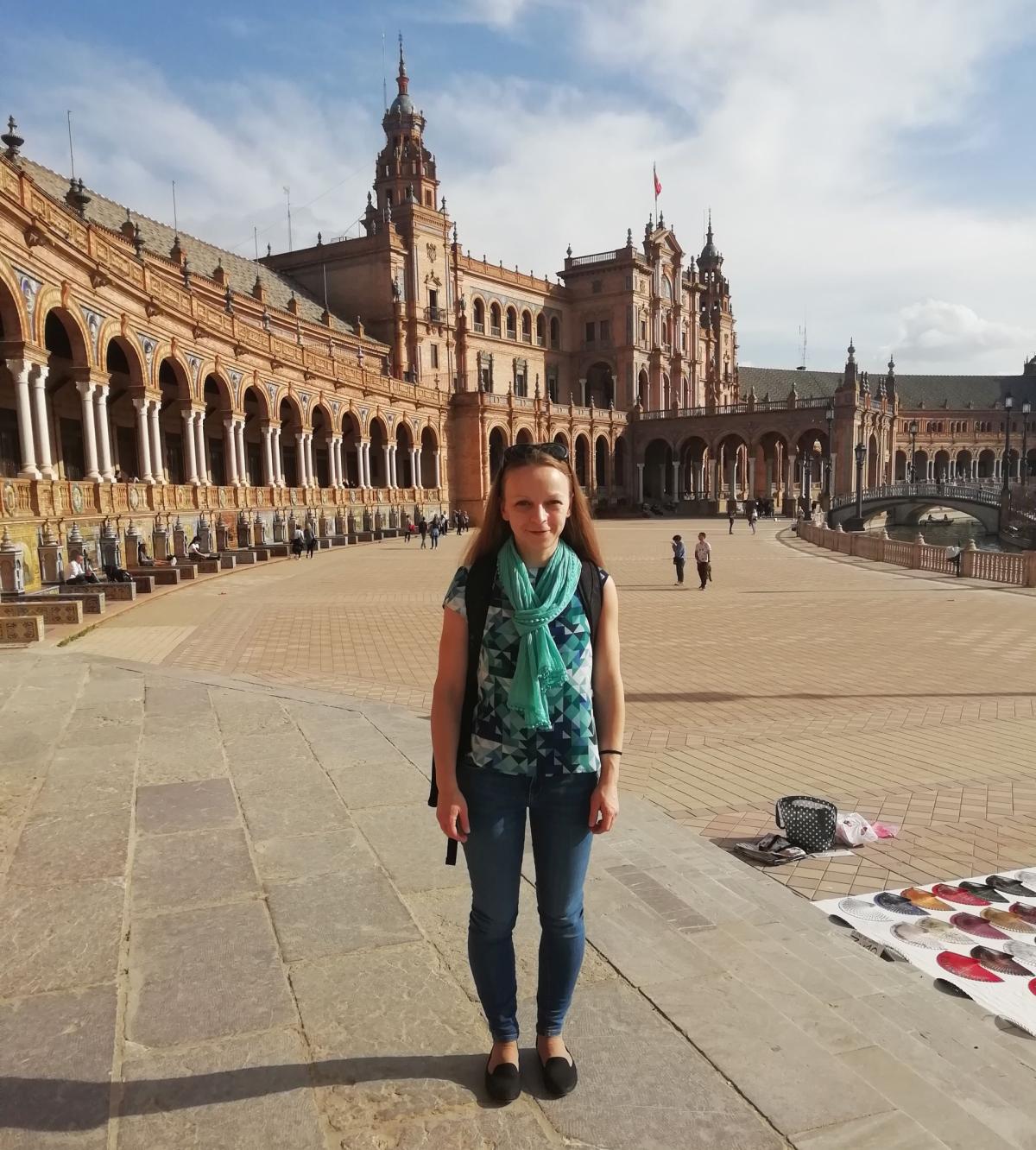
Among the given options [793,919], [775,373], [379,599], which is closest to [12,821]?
[793,919]

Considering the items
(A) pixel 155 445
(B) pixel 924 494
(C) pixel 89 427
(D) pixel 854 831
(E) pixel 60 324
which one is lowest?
(D) pixel 854 831

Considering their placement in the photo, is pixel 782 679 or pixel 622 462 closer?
pixel 782 679

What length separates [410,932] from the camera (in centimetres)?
327

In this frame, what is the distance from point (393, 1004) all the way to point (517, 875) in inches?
33.1

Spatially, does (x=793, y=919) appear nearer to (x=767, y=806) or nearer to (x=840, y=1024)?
(x=840, y=1024)

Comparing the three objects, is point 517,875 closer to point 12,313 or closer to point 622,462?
point 12,313

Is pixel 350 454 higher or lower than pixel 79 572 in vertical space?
higher

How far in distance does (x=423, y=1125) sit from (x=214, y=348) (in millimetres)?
31452

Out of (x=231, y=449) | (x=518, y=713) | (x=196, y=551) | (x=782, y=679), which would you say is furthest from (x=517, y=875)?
(x=231, y=449)

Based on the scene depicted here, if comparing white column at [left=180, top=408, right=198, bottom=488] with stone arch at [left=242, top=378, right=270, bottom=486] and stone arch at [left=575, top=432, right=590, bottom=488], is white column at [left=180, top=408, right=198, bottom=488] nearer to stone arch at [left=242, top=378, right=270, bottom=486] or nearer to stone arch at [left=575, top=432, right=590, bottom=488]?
stone arch at [left=242, top=378, right=270, bottom=486]

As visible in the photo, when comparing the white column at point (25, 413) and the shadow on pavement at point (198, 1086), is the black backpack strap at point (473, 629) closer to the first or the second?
the shadow on pavement at point (198, 1086)

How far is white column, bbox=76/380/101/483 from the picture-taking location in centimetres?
2161

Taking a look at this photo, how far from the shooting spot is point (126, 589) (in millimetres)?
16016

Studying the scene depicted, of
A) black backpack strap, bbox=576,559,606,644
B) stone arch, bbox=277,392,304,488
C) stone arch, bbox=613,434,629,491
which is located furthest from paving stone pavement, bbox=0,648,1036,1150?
stone arch, bbox=613,434,629,491
